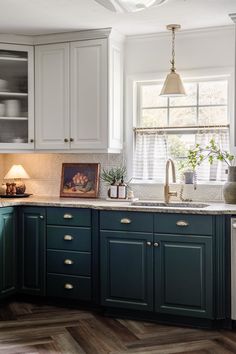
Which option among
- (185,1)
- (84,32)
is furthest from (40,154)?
(185,1)

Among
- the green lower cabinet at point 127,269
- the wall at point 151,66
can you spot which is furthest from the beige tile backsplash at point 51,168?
the green lower cabinet at point 127,269

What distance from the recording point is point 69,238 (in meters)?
4.44

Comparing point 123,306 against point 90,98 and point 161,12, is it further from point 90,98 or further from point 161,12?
point 161,12

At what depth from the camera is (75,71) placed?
15.5ft

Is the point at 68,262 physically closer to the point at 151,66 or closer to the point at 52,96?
the point at 52,96

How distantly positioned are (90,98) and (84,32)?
0.58m

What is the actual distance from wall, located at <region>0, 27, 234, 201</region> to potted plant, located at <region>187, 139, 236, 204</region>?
9.4 inches

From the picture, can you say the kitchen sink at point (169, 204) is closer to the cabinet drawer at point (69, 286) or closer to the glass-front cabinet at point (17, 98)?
the cabinet drawer at point (69, 286)

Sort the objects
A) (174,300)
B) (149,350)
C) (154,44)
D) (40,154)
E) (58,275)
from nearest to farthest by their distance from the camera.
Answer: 1. (149,350)
2. (174,300)
3. (58,275)
4. (154,44)
5. (40,154)

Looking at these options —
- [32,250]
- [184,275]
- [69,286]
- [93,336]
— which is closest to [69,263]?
[69,286]

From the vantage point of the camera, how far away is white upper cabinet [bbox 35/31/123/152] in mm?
4625

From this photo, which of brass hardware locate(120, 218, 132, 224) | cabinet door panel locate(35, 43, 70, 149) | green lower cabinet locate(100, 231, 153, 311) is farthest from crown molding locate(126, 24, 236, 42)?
green lower cabinet locate(100, 231, 153, 311)

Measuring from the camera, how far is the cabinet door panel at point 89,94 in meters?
4.62

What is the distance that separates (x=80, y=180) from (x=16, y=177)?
634mm
